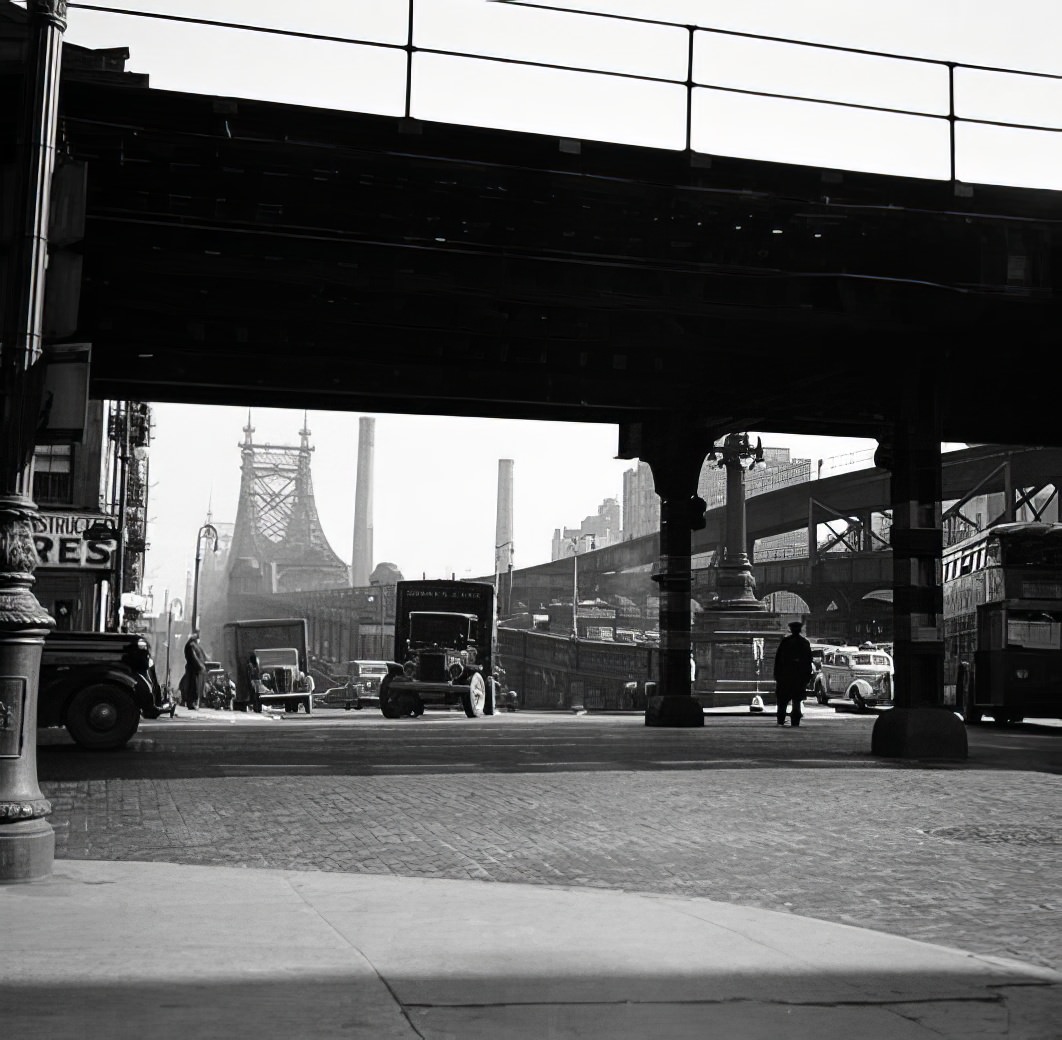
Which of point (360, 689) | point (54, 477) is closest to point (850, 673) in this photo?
point (360, 689)

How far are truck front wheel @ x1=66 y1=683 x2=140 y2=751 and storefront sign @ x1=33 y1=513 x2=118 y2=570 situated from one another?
8505 mm

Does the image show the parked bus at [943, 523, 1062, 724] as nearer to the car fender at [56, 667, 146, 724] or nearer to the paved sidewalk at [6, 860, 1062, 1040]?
the car fender at [56, 667, 146, 724]

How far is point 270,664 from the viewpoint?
60250mm

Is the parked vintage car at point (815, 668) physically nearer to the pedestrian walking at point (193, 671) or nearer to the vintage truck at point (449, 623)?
the vintage truck at point (449, 623)

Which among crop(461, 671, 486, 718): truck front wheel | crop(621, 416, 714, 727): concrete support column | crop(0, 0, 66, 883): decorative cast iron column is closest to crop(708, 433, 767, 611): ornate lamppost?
crop(461, 671, 486, 718): truck front wheel

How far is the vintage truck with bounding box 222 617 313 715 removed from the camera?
4934 cm

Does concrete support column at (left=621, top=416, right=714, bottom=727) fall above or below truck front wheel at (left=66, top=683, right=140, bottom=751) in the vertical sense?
above

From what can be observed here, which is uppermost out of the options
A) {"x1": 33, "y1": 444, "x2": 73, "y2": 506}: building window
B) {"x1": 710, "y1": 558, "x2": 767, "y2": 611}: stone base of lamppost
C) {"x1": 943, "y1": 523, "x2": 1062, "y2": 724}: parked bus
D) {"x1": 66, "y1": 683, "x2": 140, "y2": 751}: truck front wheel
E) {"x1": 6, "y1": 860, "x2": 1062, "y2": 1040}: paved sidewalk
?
{"x1": 33, "y1": 444, "x2": 73, "y2": 506}: building window

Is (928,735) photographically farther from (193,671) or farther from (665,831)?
(193,671)

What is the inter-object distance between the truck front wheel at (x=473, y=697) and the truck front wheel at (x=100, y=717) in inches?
641

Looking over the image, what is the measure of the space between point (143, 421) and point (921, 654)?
57.6 metres

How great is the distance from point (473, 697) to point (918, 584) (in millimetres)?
17058

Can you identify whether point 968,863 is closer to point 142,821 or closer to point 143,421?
point 142,821

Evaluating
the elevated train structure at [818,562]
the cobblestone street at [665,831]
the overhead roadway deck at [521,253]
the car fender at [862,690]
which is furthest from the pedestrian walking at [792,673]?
the elevated train structure at [818,562]
